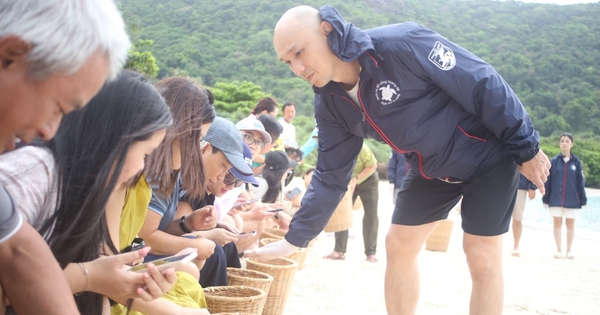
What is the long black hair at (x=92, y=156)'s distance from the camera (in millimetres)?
1918

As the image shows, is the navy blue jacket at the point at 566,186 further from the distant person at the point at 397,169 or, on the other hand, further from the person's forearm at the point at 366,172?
the person's forearm at the point at 366,172

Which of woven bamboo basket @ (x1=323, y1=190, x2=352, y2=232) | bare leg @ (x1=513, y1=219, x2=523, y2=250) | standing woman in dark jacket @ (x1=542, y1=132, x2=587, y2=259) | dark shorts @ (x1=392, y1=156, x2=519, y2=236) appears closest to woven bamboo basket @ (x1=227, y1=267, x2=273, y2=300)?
dark shorts @ (x1=392, y1=156, x2=519, y2=236)

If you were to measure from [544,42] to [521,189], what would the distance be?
164 feet

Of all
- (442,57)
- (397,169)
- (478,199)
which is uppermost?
(442,57)

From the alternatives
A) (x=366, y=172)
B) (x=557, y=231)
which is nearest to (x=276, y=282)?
(x=366, y=172)

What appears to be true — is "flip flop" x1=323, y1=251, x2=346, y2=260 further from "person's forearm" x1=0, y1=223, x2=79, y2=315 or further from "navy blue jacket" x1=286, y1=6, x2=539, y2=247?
"person's forearm" x1=0, y1=223, x2=79, y2=315

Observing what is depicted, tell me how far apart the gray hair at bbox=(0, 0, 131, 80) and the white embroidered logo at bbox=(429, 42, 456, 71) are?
2077 mm

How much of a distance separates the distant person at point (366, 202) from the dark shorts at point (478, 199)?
14.7 feet

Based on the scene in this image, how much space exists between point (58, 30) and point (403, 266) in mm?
2717

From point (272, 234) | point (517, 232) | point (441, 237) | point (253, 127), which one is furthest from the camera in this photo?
point (517, 232)

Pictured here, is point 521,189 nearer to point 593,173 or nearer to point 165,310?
point 165,310

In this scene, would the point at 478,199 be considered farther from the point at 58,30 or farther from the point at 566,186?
the point at 566,186

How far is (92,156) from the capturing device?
1965mm

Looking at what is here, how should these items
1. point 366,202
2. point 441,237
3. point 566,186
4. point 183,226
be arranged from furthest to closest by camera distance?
→ point 566,186 < point 441,237 < point 366,202 < point 183,226
